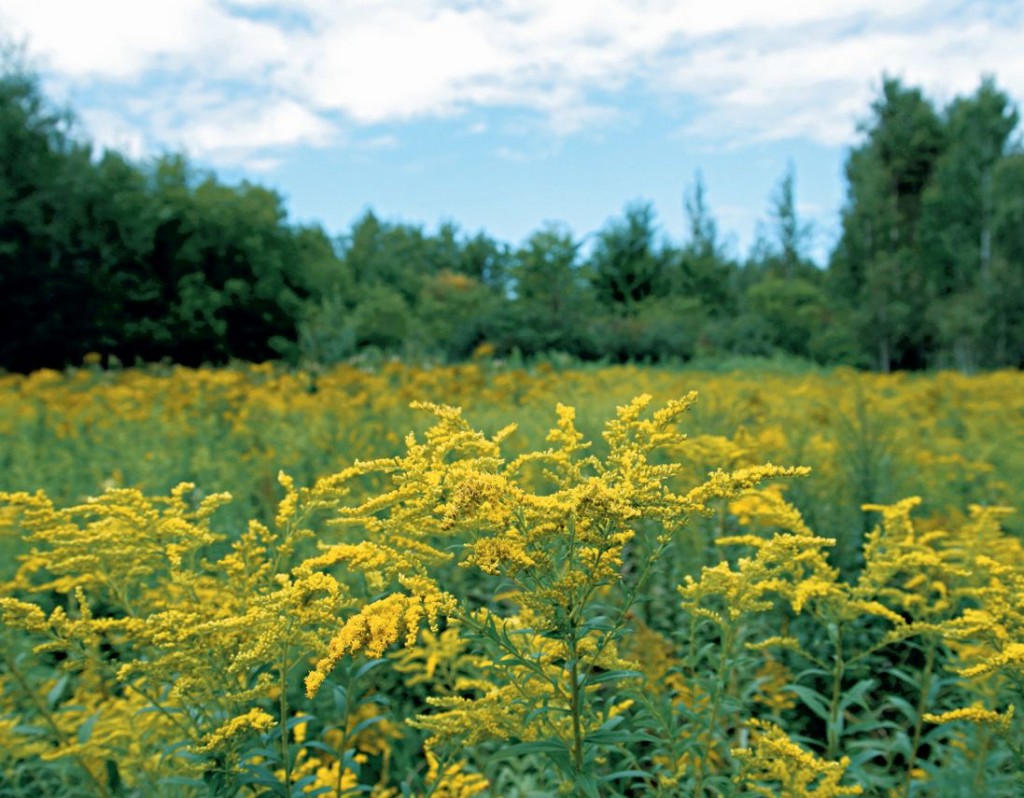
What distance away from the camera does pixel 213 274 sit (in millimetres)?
21266

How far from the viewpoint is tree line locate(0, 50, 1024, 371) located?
18.4m

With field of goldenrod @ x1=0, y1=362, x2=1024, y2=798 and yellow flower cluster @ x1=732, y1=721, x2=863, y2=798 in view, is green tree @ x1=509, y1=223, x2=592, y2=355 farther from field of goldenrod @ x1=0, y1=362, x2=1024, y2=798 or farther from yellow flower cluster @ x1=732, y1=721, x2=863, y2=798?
yellow flower cluster @ x1=732, y1=721, x2=863, y2=798

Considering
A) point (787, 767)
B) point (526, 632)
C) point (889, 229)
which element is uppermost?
point (889, 229)

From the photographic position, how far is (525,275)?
18.3 metres

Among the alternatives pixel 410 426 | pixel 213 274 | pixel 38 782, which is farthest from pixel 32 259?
pixel 38 782

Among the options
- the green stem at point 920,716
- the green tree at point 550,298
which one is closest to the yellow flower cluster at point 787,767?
the green stem at point 920,716

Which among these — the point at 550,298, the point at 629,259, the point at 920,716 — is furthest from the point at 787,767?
the point at 629,259

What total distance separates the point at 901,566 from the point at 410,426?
4552mm

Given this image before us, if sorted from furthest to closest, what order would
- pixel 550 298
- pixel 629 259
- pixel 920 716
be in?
pixel 629 259
pixel 550 298
pixel 920 716

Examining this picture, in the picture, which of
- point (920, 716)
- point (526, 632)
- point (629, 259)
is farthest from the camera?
point (629, 259)

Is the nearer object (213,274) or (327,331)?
(327,331)

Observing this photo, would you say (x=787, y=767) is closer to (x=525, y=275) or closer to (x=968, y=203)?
(x=525, y=275)

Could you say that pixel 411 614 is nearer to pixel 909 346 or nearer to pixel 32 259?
pixel 32 259

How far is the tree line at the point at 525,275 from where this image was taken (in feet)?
60.5
